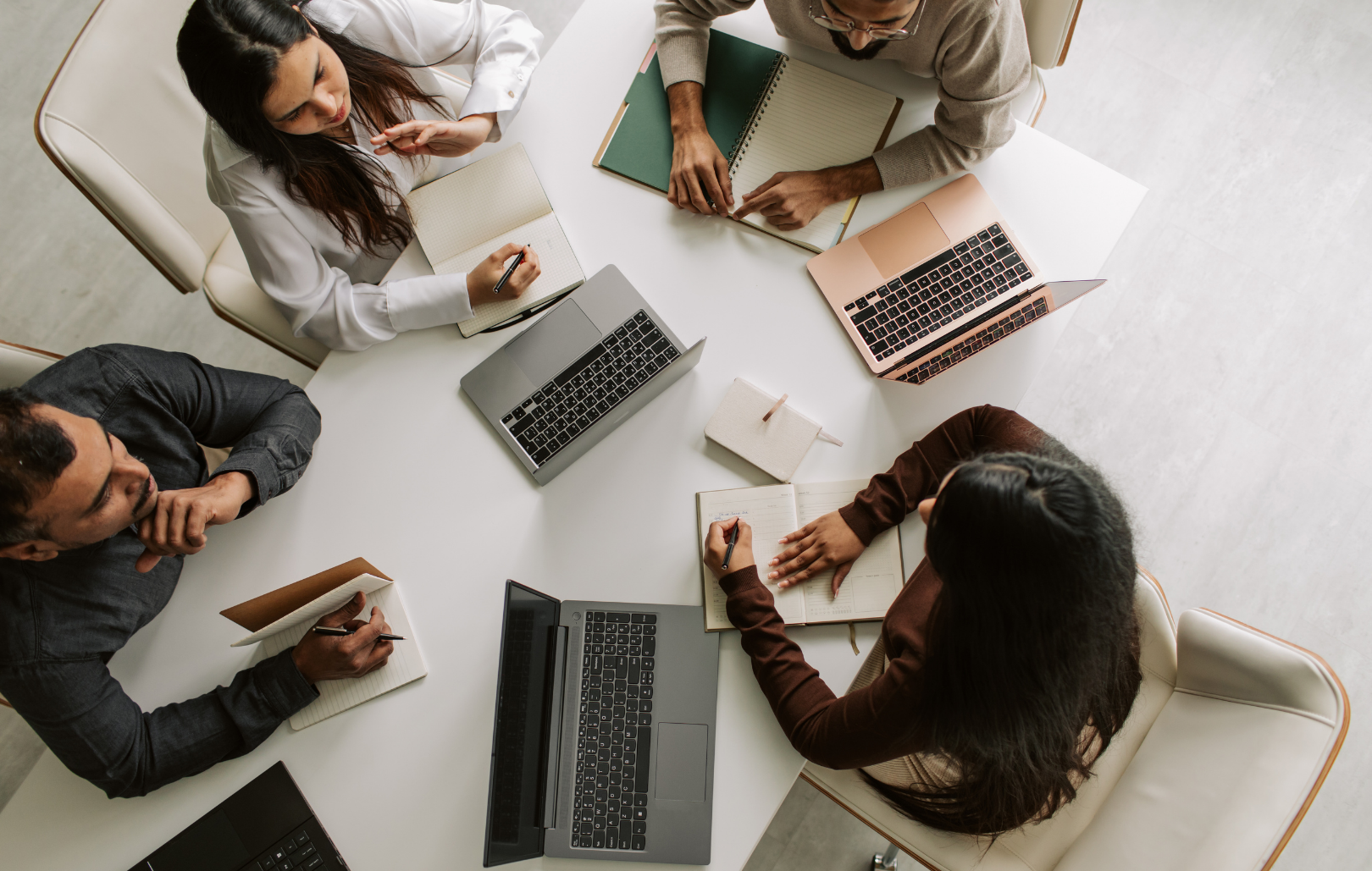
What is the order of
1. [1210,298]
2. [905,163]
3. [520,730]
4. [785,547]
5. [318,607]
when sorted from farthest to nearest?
[1210,298], [905,163], [785,547], [318,607], [520,730]

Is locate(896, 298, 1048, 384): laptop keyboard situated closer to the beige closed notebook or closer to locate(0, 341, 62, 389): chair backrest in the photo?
the beige closed notebook

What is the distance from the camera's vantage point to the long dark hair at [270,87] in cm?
102

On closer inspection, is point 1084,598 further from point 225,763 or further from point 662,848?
point 225,763

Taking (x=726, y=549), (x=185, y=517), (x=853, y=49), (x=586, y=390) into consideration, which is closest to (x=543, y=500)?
(x=586, y=390)

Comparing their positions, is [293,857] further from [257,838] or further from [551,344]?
[551,344]

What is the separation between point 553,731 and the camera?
1120 mm

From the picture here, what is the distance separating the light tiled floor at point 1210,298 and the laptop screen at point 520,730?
97 centimetres

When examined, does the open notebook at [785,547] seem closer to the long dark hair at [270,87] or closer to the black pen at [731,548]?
the black pen at [731,548]

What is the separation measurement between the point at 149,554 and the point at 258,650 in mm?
231

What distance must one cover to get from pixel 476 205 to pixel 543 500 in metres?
0.57

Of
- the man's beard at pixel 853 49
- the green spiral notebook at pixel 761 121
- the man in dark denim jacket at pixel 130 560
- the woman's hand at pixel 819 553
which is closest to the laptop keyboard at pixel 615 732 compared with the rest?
the woman's hand at pixel 819 553

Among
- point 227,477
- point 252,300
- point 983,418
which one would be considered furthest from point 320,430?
point 983,418

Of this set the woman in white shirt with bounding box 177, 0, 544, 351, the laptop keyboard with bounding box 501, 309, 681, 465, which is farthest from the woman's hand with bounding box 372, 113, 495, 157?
the laptop keyboard with bounding box 501, 309, 681, 465

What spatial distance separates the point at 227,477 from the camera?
3.77ft
